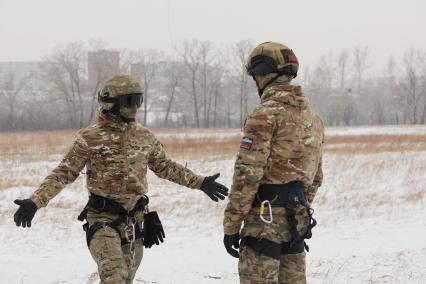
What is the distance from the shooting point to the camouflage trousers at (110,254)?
149 inches

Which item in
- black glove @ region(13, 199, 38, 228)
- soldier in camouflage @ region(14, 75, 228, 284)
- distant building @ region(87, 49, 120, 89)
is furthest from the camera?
distant building @ region(87, 49, 120, 89)

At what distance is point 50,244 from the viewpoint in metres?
8.41

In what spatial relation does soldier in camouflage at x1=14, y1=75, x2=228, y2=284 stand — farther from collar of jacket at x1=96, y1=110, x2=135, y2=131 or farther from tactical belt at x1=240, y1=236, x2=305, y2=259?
tactical belt at x1=240, y1=236, x2=305, y2=259

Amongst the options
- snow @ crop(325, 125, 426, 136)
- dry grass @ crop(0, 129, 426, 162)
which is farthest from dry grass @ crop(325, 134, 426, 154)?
snow @ crop(325, 125, 426, 136)

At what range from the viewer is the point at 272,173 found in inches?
133

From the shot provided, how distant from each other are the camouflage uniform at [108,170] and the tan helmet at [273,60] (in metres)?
1.25

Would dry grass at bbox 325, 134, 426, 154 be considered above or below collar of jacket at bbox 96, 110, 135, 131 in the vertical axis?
below

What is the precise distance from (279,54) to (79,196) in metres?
10.1

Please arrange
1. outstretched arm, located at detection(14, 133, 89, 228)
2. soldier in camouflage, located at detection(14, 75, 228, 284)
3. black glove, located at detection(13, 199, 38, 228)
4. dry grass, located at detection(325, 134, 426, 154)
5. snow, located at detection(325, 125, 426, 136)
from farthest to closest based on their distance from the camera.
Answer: snow, located at detection(325, 125, 426, 136), dry grass, located at detection(325, 134, 426, 154), soldier in camouflage, located at detection(14, 75, 228, 284), outstretched arm, located at detection(14, 133, 89, 228), black glove, located at detection(13, 199, 38, 228)

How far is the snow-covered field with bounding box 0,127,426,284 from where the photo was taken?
6402 mm

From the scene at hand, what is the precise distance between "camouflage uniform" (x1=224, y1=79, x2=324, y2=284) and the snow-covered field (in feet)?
9.46

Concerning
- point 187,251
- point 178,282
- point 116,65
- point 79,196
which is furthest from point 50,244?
point 116,65

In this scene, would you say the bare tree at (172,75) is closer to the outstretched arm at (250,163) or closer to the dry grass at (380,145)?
the dry grass at (380,145)

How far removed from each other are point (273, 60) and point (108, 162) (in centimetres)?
153
